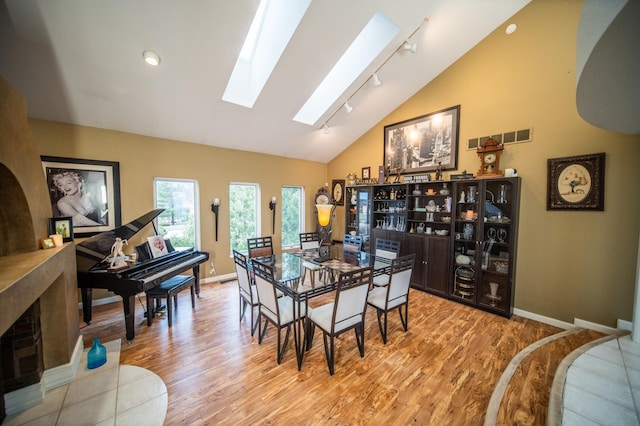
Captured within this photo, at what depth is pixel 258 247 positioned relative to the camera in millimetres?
4082

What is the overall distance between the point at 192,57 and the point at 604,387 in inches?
204

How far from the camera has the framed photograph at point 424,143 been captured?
3939 millimetres

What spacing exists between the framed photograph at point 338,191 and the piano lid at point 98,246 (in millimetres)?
4153

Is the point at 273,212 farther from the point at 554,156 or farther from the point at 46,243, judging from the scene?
the point at 554,156

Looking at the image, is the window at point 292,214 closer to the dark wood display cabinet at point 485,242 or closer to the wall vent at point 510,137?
the dark wood display cabinet at point 485,242

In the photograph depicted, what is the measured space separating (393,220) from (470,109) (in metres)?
2.36

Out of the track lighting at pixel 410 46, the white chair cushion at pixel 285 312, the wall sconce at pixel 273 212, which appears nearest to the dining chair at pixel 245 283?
the white chair cushion at pixel 285 312

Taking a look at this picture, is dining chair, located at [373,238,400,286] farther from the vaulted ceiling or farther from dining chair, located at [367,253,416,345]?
the vaulted ceiling

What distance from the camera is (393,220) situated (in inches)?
185

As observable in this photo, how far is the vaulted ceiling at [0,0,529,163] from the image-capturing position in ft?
7.22

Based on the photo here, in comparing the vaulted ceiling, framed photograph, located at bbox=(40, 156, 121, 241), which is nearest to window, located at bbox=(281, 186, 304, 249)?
the vaulted ceiling

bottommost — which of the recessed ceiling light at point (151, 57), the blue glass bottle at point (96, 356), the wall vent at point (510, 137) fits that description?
the blue glass bottle at point (96, 356)

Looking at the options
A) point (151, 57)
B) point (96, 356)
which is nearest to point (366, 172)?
point (151, 57)

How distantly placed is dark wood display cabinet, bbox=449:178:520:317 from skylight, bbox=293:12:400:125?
96.5 inches
